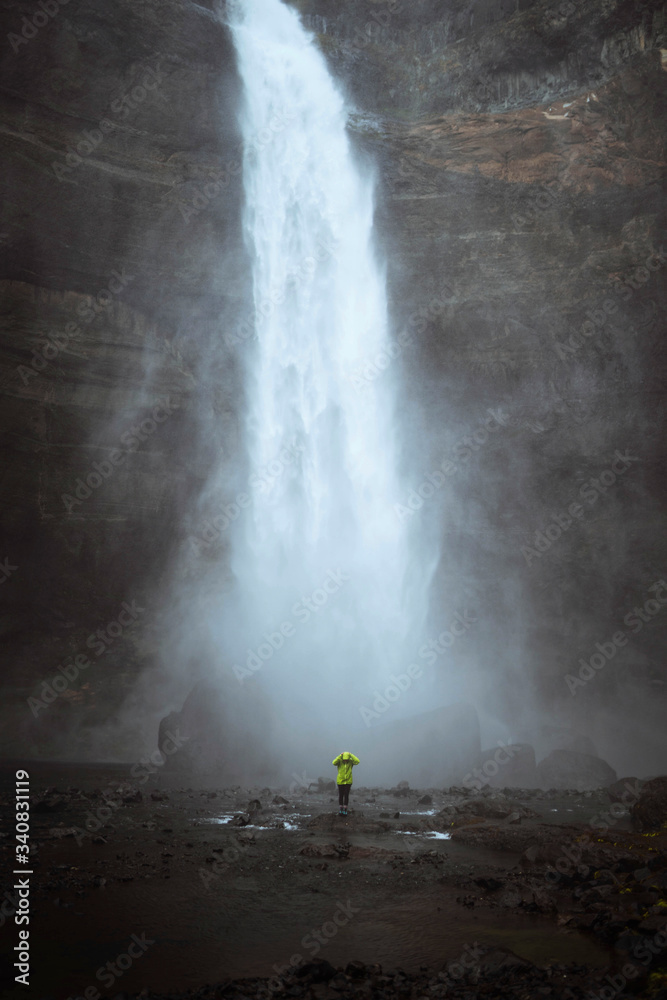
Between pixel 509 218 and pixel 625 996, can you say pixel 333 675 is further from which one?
pixel 509 218

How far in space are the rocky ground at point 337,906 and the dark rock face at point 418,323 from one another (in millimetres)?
20054

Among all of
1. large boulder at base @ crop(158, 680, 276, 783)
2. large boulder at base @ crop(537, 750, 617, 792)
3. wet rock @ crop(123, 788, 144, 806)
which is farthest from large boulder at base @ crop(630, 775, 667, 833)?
large boulder at base @ crop(158, 680, 276, 783)

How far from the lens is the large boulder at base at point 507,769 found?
1997 cm

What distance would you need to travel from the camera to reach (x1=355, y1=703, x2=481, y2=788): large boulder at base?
20312 millimetres

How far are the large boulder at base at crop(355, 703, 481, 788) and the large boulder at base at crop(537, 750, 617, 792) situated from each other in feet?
7.17

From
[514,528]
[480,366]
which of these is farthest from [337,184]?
[514,528]

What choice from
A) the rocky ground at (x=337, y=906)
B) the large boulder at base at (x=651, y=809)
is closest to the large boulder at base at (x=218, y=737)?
the rocky ground at (x=337, y=906)

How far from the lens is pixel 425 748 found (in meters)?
20.8

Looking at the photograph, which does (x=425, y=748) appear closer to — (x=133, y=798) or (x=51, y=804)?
(x=133, y=798)

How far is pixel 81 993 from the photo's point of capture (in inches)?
203

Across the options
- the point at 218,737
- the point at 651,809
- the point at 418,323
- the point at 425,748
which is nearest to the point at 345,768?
the point at 651,809

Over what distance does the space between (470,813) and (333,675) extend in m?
12.7

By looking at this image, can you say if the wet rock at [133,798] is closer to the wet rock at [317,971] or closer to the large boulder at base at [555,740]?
the wet rock at [317,971]

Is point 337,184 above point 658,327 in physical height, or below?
above
